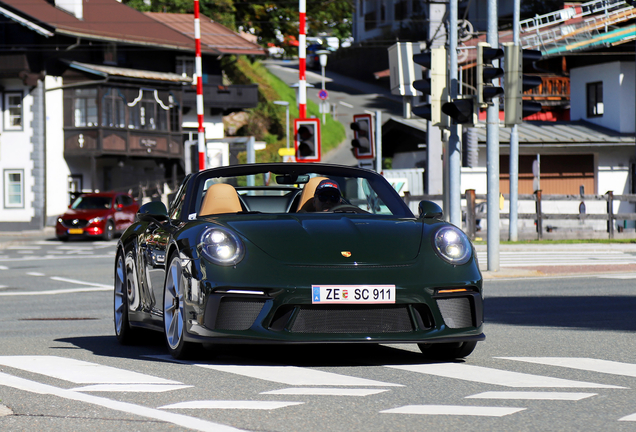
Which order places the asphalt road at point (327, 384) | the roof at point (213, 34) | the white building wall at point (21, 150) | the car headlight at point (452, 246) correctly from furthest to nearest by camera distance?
the roof at point (213, 34)
the white building wall at point (21, 150)
the car headlight at point (452, 246)
the asphalt road at point (327, 384)

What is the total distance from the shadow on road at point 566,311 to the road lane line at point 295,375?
3.88 metres

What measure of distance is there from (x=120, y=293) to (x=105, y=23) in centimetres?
4858

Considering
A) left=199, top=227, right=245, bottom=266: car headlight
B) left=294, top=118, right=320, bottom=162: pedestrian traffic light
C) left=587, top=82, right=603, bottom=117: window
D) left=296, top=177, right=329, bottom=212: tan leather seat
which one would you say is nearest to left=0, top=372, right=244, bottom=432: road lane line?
left=199, top=227, right=245, bottom=266: car headlight

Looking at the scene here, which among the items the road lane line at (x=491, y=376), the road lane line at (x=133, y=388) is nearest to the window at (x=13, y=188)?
the road lane line at (x=491, y=376)

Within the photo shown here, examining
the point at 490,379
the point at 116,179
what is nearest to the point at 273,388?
the point at 490,379

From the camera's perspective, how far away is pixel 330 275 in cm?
654

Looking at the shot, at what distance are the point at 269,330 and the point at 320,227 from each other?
2.69 ft

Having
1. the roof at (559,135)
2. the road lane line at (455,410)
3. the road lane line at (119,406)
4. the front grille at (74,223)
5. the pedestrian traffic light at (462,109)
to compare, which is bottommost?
the road lane line at (455,410)

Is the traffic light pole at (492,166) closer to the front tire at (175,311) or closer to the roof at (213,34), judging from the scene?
the front tire at (175,311)

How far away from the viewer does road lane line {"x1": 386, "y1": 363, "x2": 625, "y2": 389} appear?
6.02 m

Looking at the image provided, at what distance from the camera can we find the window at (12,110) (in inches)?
2005

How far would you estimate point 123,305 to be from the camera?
857 cm

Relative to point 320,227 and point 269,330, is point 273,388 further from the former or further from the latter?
point 320,227

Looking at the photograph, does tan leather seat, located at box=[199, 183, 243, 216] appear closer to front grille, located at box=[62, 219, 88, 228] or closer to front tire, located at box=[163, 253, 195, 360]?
front tire, located at box=[163, 253, 195, 360]
